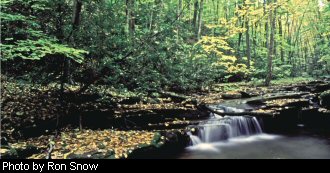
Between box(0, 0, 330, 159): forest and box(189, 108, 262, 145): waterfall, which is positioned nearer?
box(0, 0, 330, 159): forest

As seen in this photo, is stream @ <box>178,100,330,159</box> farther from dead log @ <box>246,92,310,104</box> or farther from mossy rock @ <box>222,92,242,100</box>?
mossy rock @ <box>222,92,242,100</box>

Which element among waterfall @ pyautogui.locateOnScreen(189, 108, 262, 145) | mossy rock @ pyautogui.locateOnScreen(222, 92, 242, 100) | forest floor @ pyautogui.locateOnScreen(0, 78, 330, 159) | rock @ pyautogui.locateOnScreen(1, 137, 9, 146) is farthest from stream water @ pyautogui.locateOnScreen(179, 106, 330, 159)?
rock @ pyautogui.locateOnScreen(1, 137, 9, 146)

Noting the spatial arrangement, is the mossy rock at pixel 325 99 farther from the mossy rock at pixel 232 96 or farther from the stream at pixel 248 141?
the mossy rock at pixel 232 96

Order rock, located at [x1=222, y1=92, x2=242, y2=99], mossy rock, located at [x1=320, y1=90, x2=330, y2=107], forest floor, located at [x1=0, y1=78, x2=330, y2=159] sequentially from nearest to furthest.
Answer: forest floor, located at [x1=0, y1=78, x2=330, y2=159] → mossy rock, located at [x1=320, y1=90, x2=330, y2=107] → rock, located at [x1=222, y1=92, x2=242, y2=99]

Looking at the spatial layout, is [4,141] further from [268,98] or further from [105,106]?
[268,98]

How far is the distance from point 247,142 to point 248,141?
0.16 metres

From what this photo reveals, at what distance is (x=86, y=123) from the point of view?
35.7ft

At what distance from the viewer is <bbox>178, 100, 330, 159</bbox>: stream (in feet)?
33.0

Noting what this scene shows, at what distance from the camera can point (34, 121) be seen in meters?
9.64

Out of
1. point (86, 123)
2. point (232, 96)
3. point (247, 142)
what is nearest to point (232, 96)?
point (232, 96)

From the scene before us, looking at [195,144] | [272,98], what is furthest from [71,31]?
[272,98]

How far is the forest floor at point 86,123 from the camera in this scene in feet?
28.0
